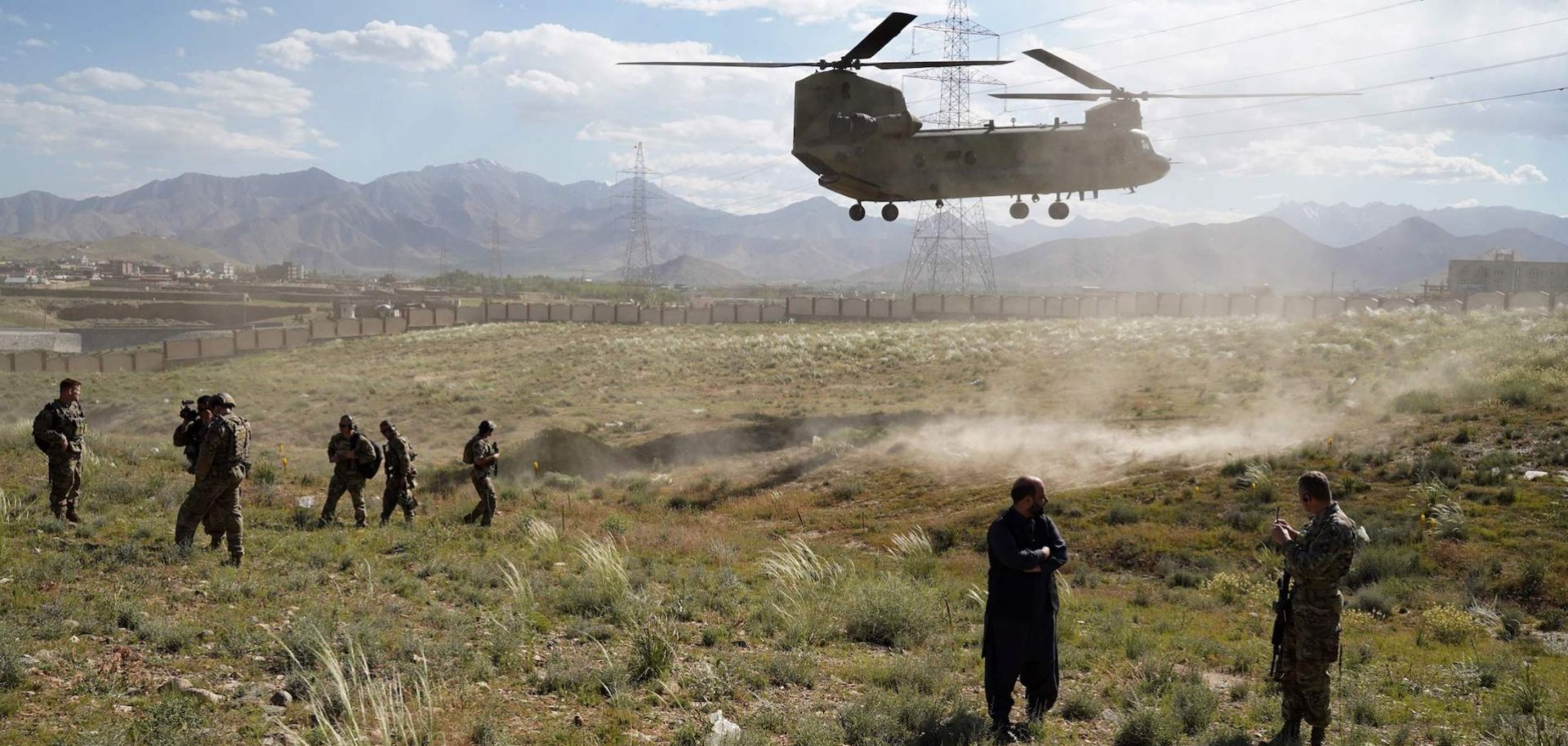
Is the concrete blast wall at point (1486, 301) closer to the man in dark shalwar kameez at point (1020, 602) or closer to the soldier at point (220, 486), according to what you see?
the man in dark shalwar kameez at point (1020, 602)

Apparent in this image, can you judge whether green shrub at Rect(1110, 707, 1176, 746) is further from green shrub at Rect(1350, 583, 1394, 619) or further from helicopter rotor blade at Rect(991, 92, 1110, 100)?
helicopter rotor blade at Rect(991, 92, 1110, 100)

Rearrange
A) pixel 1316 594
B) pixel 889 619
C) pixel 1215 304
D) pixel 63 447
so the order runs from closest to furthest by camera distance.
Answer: pixel 1316 594 → pixel 889 619 → pixel 63 447 → pixel 1215 304

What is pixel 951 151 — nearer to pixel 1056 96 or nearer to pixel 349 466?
pixel 1056 96

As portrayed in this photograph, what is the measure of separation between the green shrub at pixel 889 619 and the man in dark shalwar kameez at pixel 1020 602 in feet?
9.22

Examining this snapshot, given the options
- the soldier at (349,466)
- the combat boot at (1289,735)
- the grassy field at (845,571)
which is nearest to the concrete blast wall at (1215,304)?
the grassy field at (845,571)

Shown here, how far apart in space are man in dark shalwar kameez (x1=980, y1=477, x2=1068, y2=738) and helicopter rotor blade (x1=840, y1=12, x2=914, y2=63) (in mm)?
16343

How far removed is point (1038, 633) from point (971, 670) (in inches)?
80.6

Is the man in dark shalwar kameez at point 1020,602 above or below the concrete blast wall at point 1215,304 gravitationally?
below

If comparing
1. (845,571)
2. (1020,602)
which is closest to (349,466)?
(845,571)

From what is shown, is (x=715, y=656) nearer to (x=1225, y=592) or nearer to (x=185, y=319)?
(x=1225, y=592)

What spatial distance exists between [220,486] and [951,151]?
65.6 ft

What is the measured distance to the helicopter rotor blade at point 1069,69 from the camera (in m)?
23.2

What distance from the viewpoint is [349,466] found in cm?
1539

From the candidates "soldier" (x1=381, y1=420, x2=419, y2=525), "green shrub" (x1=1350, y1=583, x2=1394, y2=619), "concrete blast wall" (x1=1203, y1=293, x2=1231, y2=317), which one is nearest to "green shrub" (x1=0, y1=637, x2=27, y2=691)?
"soldier" (x1=381, y1=420, x2=419, y2=525)
